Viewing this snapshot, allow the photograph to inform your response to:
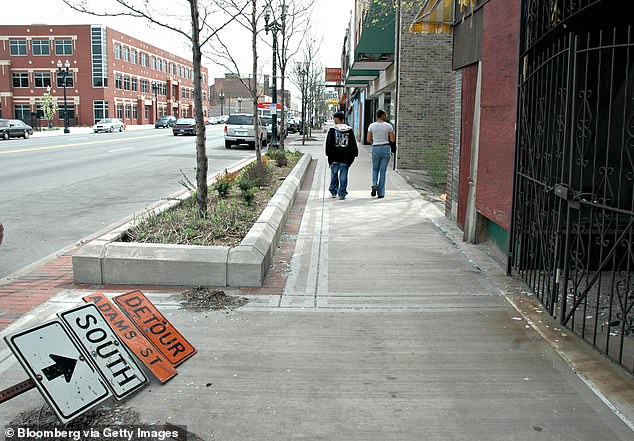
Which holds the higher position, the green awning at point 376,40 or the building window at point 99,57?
the building window at point 99,57

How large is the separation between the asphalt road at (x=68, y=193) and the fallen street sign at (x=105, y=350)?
381 cm

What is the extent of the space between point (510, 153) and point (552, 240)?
1.63 metres

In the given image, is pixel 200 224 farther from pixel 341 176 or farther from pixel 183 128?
pixel 183 128

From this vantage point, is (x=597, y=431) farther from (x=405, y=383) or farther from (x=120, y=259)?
(x=120, y=259)

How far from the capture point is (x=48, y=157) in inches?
979

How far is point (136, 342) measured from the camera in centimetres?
443

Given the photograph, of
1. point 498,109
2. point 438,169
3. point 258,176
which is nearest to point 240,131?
point 438,169

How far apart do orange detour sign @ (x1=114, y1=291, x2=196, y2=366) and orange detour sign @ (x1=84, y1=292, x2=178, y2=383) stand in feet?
0.18

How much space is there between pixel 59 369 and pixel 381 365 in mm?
2177

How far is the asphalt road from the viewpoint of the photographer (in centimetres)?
911

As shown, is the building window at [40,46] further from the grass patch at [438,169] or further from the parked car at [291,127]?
the grass patch at [438,169]

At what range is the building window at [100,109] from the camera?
3150 inches

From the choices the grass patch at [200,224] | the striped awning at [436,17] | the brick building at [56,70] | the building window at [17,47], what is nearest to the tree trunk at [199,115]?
the grass patch at [200,224]

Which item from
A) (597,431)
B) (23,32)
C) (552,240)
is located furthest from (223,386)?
(23,32)
